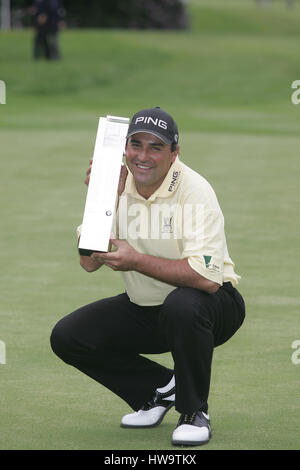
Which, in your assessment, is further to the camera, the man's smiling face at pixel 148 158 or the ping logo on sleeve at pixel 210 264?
the man's smiling face at pixel 148 158

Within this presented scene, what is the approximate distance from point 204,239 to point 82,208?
8.73 m

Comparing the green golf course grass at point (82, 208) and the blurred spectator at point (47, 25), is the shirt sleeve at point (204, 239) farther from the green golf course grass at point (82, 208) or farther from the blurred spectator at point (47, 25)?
the blurred spectator at point (47, 25)

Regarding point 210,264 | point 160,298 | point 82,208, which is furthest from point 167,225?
point 82,208

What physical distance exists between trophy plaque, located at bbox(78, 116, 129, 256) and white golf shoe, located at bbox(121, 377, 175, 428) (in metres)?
1.07

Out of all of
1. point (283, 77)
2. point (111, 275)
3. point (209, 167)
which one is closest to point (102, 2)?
point (283, 77)

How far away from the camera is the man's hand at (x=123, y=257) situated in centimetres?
585

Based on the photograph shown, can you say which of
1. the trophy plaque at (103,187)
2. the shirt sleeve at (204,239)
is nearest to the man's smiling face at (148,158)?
the trophy plaque at (103,187)

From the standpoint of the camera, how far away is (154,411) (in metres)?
6.48

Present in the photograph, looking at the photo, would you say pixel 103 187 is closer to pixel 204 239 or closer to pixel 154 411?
pixel 204 239

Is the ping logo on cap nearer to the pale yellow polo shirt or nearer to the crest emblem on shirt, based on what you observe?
the pale yellow polo shirt

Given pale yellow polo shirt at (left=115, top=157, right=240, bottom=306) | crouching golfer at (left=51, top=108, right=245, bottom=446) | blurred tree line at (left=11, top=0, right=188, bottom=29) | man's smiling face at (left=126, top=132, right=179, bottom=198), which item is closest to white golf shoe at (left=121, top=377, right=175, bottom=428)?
crouching golfer at (left=51, top=108, right=245, bottom=446)

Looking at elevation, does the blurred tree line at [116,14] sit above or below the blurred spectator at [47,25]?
below

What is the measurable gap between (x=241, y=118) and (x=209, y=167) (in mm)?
8420

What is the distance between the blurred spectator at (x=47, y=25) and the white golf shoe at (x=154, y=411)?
26.8 meters
